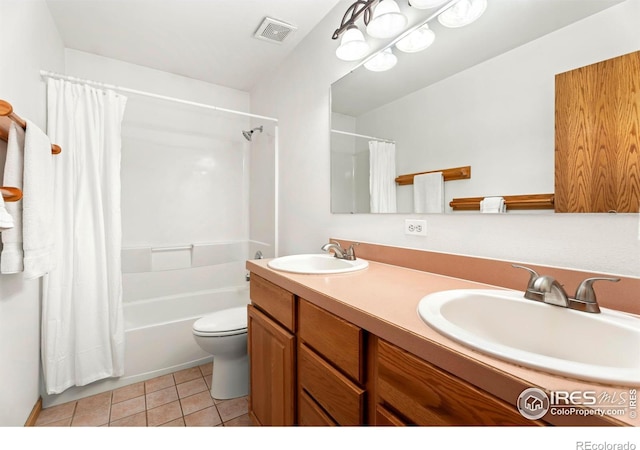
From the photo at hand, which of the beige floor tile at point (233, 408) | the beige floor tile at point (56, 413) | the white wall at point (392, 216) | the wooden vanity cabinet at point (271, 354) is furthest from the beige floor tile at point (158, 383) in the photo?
the white wall at point (392, 216)

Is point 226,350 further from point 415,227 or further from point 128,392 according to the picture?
point 415,227

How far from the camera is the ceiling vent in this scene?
184 cm

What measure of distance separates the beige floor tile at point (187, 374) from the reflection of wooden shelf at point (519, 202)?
2047mm

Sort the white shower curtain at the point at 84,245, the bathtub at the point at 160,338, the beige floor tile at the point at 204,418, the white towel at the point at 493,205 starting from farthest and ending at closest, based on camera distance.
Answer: the bathtub at the point at 160,338 < the white shower curtain at the point at 84,245 < the beige floor tile at the point at 204,418 < the white towel at the point at 493,205

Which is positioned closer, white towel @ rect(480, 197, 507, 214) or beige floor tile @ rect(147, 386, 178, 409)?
white towel @ rect(480, 197, 507, 214)

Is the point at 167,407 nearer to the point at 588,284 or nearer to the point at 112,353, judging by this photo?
the point at 112,353

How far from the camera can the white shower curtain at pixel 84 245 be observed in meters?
1.63

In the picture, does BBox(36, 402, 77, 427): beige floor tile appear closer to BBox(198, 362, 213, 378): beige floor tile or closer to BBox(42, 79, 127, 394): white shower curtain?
BBox(42, 79, 127, 394): white shower curtain

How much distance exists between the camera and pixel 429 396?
574 mm

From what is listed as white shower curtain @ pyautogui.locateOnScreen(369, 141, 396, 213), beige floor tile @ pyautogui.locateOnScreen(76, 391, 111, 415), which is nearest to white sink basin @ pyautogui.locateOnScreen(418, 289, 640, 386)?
white shower curtain @ pyautogui.locateOnScreen(369, 141, 396, 213)

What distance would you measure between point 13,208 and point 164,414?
50.8 inches

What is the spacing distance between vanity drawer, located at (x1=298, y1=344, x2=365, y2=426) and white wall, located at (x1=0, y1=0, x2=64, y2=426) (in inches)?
51.0
